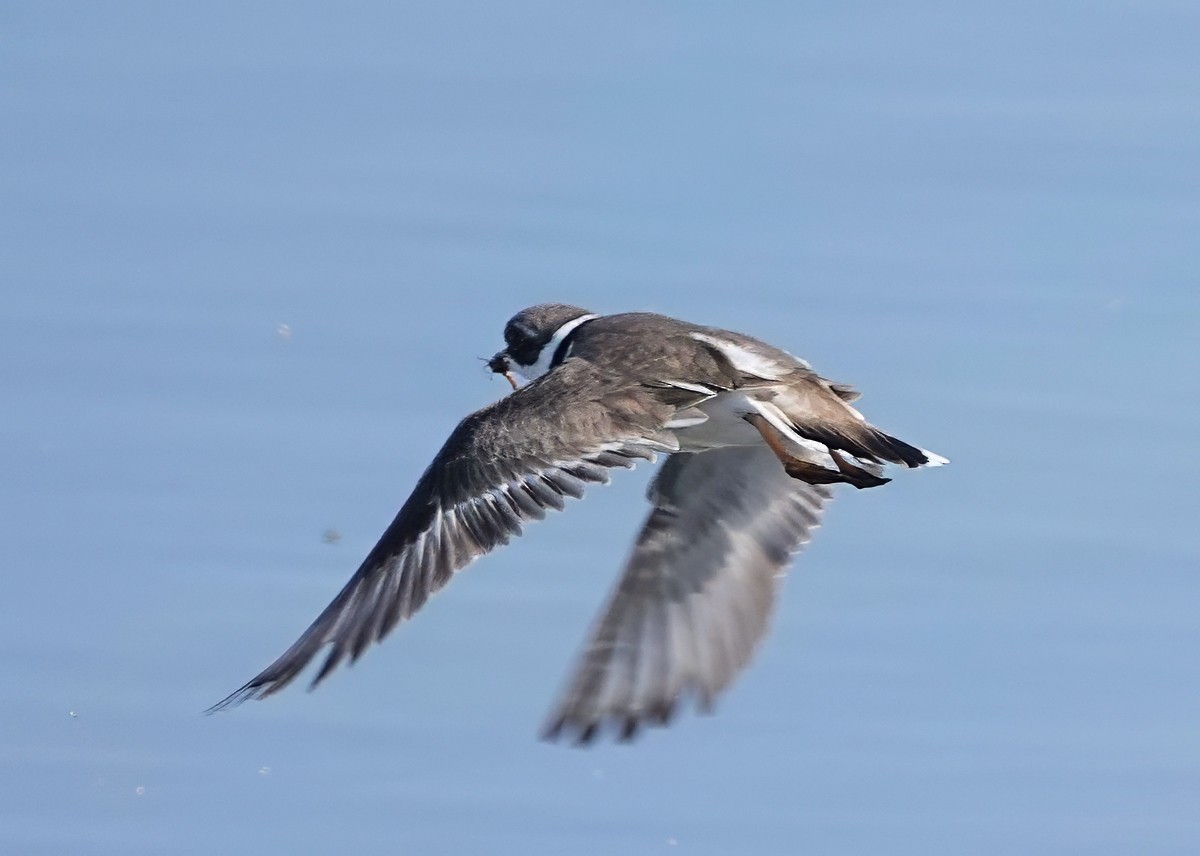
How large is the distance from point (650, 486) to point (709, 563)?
327 millimetres

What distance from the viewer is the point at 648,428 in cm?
539

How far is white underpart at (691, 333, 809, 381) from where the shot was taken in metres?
5.94

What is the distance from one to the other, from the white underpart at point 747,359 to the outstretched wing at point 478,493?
0.59 metres

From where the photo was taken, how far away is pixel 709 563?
6.52 m

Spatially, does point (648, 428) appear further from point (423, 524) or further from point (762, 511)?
point (762, 511)

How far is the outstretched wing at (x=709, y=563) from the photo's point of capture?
20.9 feet

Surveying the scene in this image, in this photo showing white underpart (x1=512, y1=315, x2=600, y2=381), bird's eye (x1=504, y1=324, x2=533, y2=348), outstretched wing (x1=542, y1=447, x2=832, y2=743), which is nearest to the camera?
outstretched wing (x1=542, y1=447, x2=832, y2=743)

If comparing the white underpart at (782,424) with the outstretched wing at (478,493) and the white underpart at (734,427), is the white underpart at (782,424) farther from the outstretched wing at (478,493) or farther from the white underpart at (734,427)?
the outstretched wing at (478,493)

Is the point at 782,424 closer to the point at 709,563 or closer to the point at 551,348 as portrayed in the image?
the point at 709,563

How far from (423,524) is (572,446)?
466mm

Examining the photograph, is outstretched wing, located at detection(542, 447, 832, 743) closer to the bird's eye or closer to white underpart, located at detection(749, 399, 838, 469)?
white underpart, located at detection(749, 399, 838, 469)

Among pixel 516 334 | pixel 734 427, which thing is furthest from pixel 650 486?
pixel 516 334

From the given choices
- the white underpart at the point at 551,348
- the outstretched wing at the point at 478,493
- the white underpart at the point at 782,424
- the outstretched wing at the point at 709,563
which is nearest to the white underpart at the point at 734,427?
the white underpart at the point at 782,424

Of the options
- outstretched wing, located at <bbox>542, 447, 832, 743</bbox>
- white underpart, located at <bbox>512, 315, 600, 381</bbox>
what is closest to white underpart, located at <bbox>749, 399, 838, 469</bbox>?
outstretched wing, located at <bbox>542, 447, 832, 743</bbox>
